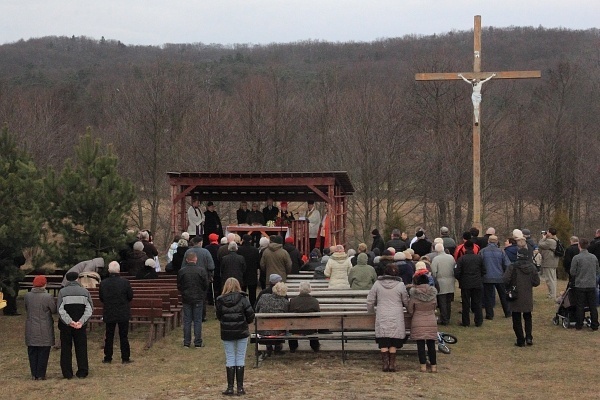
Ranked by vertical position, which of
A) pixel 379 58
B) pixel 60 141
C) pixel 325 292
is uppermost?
pixel 379 58

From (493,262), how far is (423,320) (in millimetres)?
4786

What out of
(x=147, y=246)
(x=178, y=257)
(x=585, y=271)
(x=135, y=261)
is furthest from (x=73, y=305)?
(x=585, y=271)

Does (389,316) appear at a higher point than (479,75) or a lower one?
lower

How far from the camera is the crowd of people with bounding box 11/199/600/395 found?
11.6m

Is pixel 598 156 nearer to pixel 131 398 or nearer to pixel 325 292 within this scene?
pixel 325 292

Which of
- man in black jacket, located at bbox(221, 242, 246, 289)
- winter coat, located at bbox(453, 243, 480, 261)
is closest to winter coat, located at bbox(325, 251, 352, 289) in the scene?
man in black jacket, located at bbox(221, 242, 246, 289)

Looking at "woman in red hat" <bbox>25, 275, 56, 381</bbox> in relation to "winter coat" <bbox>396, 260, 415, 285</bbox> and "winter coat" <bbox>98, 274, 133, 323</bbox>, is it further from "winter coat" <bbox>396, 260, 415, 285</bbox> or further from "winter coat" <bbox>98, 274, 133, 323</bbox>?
"winter coat" <bbox>396, 260, 415, 285</bbox>

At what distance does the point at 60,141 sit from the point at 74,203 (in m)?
29.0

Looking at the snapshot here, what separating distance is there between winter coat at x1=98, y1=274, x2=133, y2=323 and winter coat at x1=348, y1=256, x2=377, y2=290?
3.82 m

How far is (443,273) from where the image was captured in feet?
50.2

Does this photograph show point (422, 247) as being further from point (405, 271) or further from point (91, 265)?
point (91, 265)

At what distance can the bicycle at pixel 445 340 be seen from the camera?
13133 millimetres

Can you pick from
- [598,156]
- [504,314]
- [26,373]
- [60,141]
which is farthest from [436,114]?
[26,373]

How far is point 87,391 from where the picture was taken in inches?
438
